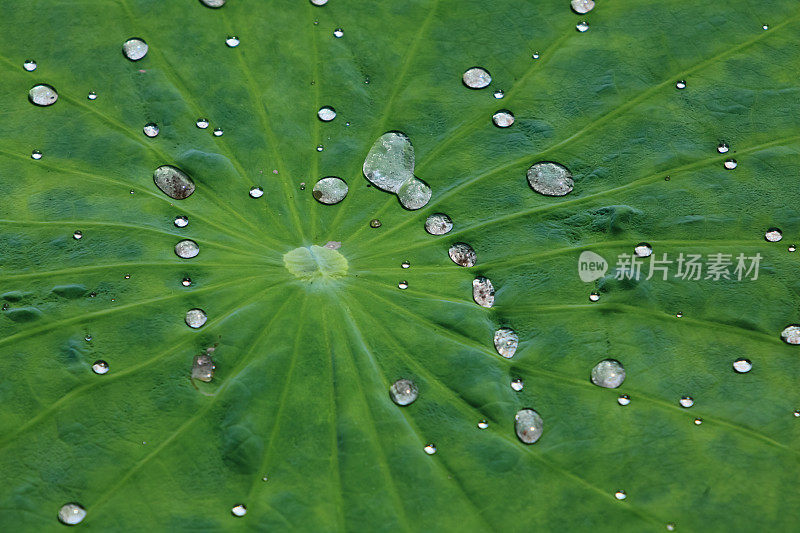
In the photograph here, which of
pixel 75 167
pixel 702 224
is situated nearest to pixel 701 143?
pixel 702 224

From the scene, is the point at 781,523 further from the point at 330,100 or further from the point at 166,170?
the point at 166,170

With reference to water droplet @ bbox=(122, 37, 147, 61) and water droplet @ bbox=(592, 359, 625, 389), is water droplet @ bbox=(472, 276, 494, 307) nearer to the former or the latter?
A: water droplet @ bbox=(592, 359, 625, 389)

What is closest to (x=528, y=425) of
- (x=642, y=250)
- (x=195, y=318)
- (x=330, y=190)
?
(x=642, y=250)

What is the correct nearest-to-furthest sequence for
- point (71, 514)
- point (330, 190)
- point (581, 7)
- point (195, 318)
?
point (71, 514) → point (195, 318) → point (330, 190) → point (581, 7)

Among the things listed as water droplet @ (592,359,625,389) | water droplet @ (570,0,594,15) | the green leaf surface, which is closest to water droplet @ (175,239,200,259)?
the green leaf surface

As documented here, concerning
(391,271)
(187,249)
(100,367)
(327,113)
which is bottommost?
(100,367)

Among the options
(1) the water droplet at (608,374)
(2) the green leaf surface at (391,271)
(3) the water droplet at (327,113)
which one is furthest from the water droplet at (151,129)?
(1) the water droplet at (608,374)

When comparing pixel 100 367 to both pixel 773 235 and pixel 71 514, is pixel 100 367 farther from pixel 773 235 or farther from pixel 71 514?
pixel 773 235
